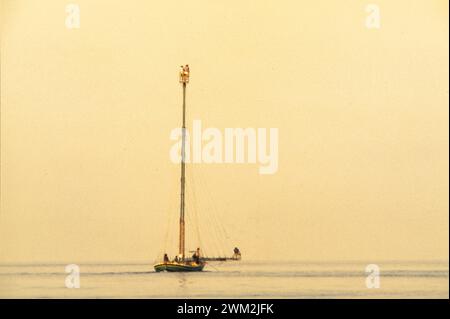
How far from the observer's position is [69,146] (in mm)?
5168

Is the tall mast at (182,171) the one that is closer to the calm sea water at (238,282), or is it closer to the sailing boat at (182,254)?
the sailing boat at (182,254)

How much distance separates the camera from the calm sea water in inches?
199

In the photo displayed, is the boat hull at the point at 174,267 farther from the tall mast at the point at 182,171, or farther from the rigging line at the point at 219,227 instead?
the rigging line at the point at 219,227

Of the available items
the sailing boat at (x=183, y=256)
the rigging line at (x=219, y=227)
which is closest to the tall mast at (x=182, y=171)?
the sailing boat at (x=183, y=256)

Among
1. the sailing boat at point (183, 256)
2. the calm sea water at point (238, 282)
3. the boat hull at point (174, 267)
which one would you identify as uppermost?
the sailing boat at point (183, 256)

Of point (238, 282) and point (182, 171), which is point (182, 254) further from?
point (182, 171)

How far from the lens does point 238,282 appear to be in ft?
16.6

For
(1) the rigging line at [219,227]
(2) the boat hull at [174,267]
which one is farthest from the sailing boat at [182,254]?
(1) the rigging line at [219,227]

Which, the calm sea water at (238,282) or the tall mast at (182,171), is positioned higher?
the tall mast at (182,171)

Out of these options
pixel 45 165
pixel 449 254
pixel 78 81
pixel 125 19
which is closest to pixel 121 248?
pixel 45 165

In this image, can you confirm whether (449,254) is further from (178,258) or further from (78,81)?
Result: (78,81)

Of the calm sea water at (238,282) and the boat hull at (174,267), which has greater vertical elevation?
the boat hull at (174,267)

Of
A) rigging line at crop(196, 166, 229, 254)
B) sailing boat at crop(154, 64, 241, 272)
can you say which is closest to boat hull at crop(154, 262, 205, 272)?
sailing boat at crop(154, 64, 241, 272)

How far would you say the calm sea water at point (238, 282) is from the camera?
5.07m
